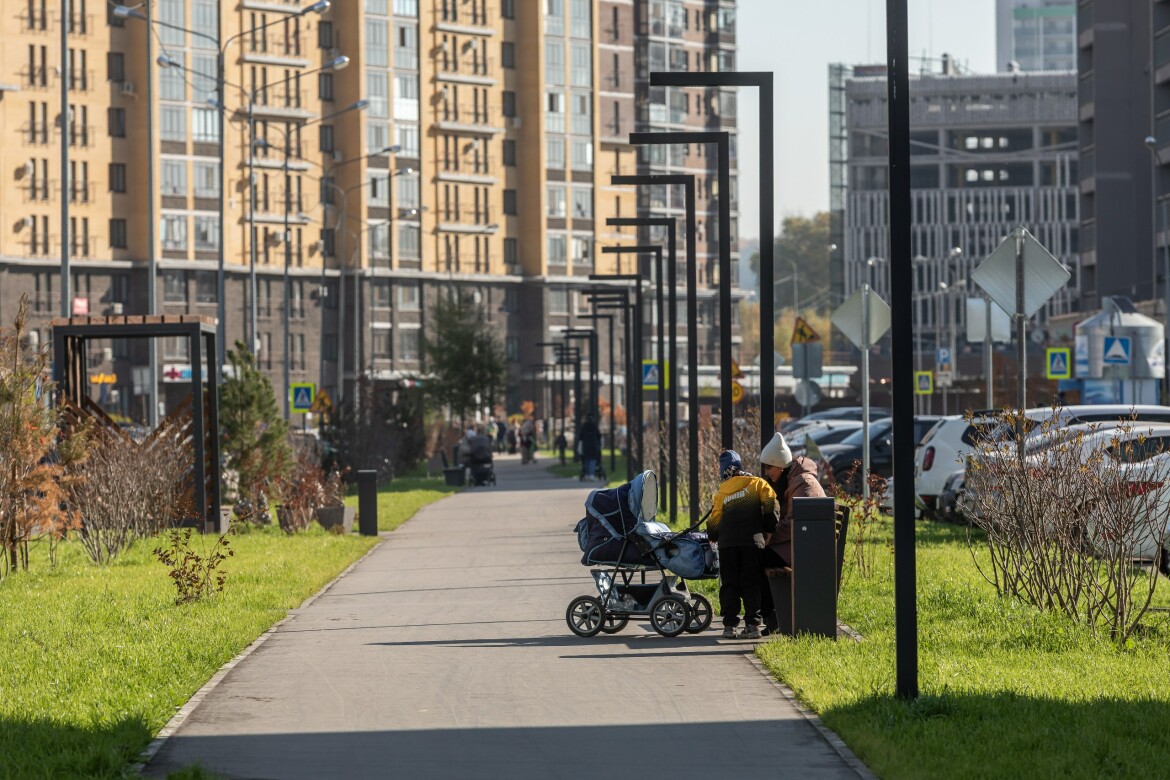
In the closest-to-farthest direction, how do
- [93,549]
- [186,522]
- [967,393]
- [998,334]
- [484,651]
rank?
[484,651] → [93,549] → [186,522] → [998,334] → [967,393]

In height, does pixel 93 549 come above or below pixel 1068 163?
below

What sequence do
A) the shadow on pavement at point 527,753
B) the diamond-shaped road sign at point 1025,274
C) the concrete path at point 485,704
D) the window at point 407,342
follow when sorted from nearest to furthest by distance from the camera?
1. the shadow on pavement at point 527,753
2. the concrete path at point 485,704
3. the diamond-shaped road sign at point 1025,274
4. the window at point 407,342

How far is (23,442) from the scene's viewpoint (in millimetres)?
20047

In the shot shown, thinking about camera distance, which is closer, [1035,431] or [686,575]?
[686,575]

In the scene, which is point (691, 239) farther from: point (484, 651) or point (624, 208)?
point (624, 208)

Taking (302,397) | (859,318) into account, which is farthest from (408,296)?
(859,318)

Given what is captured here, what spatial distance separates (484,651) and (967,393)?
85.2 m

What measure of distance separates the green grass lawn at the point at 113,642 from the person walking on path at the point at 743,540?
345 cm

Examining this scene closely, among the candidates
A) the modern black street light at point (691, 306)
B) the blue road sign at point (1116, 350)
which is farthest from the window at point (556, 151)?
the modern black street light at point (691, 306)

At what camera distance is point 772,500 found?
47.7 feet

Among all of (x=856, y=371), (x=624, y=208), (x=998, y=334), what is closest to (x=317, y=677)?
(x=998, y=334)

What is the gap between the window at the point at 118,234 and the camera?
105 m

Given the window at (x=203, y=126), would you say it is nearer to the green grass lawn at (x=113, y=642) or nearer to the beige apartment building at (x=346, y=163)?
the beige apartment building at (x=346, y=163)

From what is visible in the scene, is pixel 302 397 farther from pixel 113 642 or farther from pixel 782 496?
pixel 113 642
